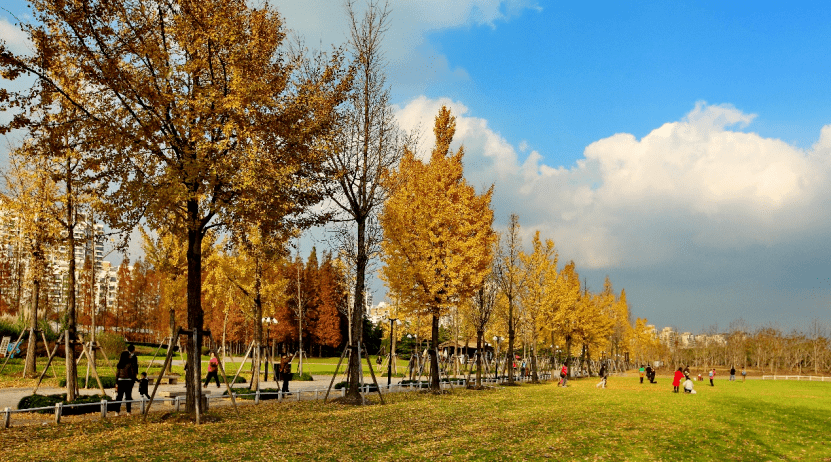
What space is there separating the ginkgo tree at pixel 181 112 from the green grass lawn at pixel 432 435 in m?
2.57

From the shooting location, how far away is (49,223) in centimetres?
2272

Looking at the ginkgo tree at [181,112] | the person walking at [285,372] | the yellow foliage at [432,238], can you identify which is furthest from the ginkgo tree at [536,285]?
the ginkgo tree at [181,112]

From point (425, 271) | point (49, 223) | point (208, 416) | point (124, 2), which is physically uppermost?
point (124, 2)

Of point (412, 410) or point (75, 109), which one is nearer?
point (75, 109)

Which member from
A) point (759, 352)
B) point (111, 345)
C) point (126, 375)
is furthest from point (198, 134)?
point (759, 352)

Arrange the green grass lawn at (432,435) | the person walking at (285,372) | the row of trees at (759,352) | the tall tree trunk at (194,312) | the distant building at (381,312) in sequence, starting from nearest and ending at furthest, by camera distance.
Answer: the green grass lawn at (432,435)
the tall tree trunk at (194,312)
the person walking at (285,372)
the distant building at (381,312)
the row of trees at (759,352)

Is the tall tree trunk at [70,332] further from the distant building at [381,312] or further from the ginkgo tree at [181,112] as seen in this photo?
the distant building at [381,312]

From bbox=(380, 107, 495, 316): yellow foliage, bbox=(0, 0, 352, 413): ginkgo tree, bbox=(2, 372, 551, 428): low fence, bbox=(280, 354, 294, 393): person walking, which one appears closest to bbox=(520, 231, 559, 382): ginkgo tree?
bbox=(2, 372, 551, 428): low fence

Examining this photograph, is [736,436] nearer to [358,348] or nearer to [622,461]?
[622,461]

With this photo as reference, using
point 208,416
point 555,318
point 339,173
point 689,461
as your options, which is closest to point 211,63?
point 339,173

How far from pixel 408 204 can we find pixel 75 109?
15.3 metres

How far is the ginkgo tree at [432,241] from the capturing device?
26.0 metres

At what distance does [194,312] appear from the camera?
50.3 feet

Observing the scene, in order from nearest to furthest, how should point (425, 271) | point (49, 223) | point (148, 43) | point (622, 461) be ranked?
point (622, 461) < point (148, 43) < point (49, 223) < point (425, 271)
